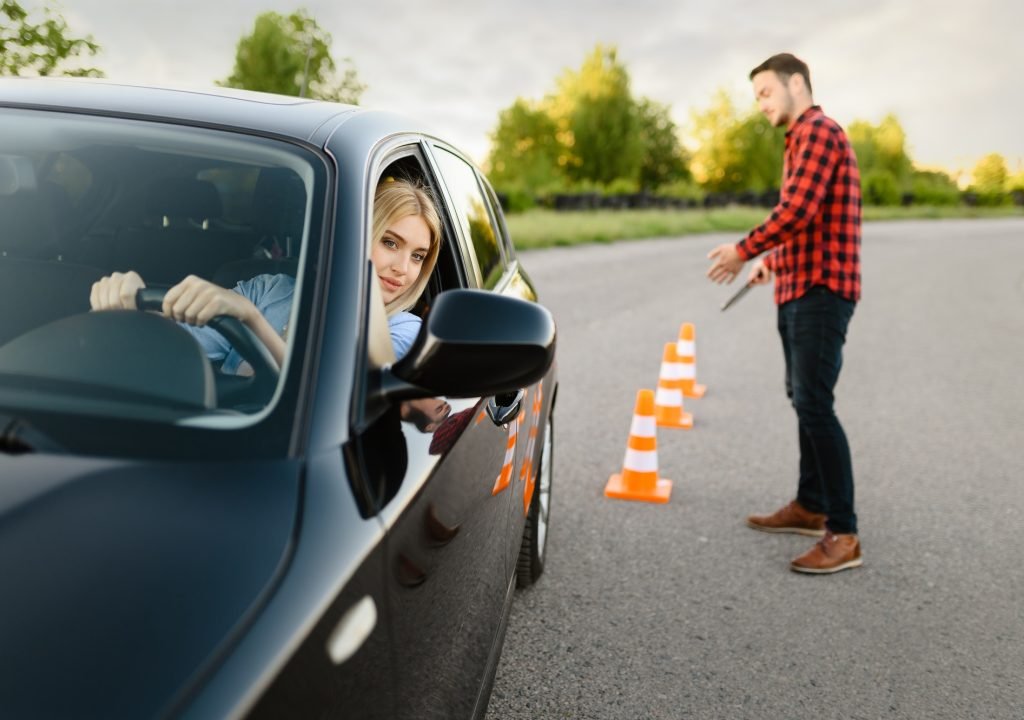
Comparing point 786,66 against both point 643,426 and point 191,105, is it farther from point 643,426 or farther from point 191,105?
point 191,105

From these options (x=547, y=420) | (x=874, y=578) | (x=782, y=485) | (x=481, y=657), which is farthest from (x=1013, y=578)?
(x=481, y=657)

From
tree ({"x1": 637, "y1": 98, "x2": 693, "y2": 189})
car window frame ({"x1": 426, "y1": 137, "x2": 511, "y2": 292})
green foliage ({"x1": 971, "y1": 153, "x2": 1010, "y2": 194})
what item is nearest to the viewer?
car window frame ({"x1": 426, "y1": 137, "x2": 511, "y2": 292})

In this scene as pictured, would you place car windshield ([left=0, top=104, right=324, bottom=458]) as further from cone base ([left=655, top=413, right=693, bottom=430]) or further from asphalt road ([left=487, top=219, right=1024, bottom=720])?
cone base ([left=655, top=413, right=693, bottom=430])

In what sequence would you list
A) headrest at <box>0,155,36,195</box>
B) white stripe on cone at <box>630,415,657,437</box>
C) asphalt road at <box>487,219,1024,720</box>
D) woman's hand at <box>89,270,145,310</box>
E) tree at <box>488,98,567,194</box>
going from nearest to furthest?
woman's hand at <box>89,270,145,310</box> → headrest at <box>0,155,36,195</box> → asphalt road at <box>487,219,1024,720</box> → white stripe on cone at <box>630,415,657,437</box> → tree at <box>488,98,567,194</box>

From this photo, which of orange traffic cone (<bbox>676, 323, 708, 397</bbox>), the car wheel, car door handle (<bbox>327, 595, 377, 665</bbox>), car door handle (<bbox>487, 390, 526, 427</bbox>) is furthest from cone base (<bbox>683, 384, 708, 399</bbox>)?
car door handle (<bbox>327, 595, 377, 665</bbox>)

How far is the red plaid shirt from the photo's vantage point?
4180 mm

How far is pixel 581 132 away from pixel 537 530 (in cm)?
8029

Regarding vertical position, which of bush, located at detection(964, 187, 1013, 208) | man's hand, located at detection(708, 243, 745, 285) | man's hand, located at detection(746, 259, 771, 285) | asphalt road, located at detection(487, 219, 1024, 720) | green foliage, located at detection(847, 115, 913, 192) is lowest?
bush, located at detection(964, 187, 1013, 208)

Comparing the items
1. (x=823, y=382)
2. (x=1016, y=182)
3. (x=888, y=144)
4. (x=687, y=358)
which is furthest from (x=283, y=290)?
(x=888, y=144)

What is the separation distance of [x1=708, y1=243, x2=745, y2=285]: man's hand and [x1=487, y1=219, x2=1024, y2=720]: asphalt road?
48.7 inches

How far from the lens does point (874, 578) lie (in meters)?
4.26

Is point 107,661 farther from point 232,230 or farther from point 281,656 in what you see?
point 232,230

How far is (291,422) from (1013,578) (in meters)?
3.83

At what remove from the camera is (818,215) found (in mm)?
4262
